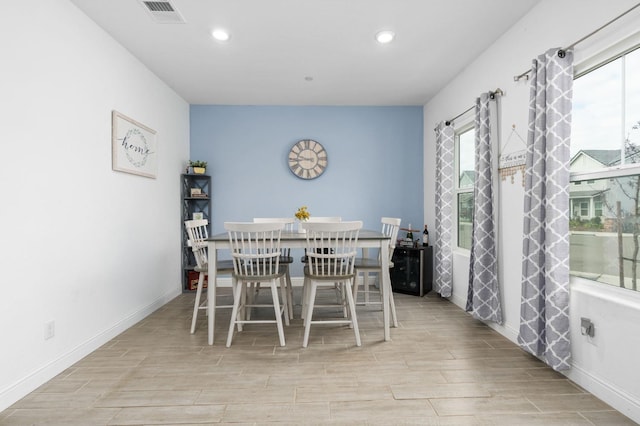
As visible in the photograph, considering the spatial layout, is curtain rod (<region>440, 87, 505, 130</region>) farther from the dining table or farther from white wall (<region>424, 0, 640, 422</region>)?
the dining table

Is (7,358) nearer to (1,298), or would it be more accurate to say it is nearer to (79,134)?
(1,298)

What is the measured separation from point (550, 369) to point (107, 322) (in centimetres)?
341

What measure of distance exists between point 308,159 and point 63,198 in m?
3.07

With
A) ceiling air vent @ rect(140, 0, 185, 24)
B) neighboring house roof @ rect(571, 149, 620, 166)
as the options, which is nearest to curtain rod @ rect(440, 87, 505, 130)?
Answer: neighboring house roof @ rect(571, 149, 620, 166)

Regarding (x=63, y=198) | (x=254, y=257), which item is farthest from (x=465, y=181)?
→ (x=63, y=198)

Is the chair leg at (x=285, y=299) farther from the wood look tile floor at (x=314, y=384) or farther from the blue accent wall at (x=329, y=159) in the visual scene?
the blue accent wall at (x=329, y=159)

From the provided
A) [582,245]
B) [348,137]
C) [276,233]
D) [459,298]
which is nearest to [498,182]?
[582,245]

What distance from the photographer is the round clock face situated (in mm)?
4836

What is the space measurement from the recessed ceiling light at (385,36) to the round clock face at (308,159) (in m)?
2.03

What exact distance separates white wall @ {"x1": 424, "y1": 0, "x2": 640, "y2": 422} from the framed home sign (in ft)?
11.2

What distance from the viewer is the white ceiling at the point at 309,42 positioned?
250 centimetres

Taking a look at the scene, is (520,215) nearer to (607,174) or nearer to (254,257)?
(607,174)

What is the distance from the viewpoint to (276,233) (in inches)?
111

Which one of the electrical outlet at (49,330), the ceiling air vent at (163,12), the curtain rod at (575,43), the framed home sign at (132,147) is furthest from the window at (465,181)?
the electrical outlet at (49,330)
